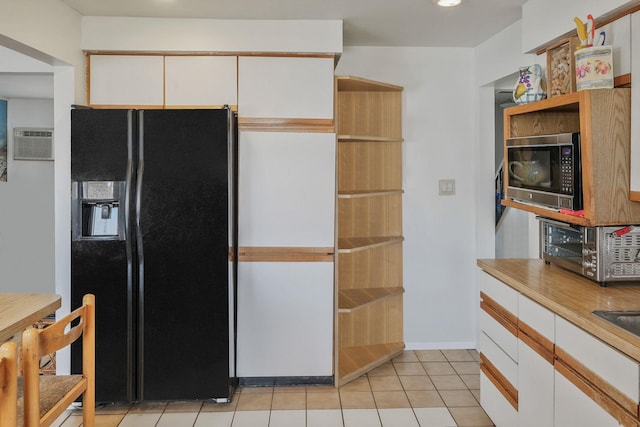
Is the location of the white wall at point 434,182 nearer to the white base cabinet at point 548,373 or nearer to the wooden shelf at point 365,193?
the wooden shelf at point 365,193

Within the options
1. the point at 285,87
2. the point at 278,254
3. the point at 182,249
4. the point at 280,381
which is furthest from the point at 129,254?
the point at 285,87

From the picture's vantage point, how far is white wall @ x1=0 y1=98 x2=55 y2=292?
519 cm

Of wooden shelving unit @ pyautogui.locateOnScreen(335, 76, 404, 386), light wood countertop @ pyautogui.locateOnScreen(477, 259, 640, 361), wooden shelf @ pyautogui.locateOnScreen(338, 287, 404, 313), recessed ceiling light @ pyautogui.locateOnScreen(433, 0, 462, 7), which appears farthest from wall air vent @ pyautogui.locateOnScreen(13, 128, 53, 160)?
light wood countertop @ pyautogui.locateOnScreen(477, 259, 640, 361)

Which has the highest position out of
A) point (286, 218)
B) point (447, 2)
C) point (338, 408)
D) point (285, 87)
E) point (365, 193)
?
point (447, 2)

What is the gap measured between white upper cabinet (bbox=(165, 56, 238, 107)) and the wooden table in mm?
1585

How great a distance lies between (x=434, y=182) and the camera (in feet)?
12.9

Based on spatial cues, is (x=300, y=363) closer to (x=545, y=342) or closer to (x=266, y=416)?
(x=266, y=416)

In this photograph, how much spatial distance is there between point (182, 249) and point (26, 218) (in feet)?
10.3

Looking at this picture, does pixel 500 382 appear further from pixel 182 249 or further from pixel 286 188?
pixel 182 249

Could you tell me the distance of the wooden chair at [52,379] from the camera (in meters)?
1.39

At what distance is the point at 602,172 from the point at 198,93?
7.48 ft

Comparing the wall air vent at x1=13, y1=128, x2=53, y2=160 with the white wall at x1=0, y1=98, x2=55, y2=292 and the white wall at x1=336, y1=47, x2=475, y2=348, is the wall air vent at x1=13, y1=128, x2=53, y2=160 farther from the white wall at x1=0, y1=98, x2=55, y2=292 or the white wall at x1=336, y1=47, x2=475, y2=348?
the white wall at x1=336, y1=47, x2=475, y2=348

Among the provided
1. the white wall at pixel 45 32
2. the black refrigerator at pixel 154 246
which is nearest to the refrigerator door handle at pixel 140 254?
the black refrigerator at pixel 154 246

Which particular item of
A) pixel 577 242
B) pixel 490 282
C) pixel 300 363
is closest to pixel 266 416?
pixel 300 363
